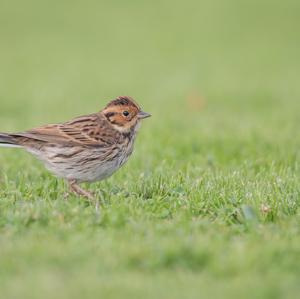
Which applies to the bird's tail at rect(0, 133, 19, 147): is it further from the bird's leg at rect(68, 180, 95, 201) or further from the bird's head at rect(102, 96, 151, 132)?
the bird's head at rect(102, 96, 151, 132)

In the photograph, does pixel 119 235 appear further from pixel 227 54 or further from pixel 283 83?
pixel 227 54

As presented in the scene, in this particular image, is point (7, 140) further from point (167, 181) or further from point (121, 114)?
point (167, 181)

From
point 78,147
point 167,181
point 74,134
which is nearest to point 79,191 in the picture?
point 78,147

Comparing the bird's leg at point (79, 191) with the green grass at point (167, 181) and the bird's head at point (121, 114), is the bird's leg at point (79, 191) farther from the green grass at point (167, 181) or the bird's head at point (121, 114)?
the bird's head at point (121, 114)

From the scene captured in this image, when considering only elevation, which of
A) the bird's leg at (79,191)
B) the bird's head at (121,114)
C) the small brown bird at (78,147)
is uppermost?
the bird's head at (121,114)

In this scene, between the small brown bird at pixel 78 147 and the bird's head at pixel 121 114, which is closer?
A: the small brown bird at pixel 78 147

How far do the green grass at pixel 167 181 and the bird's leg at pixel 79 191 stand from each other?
189 millimetres

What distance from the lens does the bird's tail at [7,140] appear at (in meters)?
9.27

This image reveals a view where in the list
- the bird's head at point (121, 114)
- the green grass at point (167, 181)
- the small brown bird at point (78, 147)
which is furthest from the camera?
the bird's head at point (121, 114)

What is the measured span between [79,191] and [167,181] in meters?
1.04

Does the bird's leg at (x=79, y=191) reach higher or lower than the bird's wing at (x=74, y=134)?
lower

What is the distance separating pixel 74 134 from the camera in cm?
938

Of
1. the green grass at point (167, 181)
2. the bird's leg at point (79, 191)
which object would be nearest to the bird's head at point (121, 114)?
the green grass at point (167, 181)

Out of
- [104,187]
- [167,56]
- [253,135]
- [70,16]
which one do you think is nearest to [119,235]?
[104,187]
